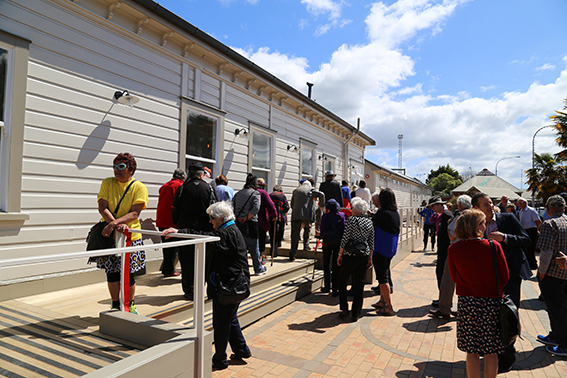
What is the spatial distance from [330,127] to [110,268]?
38.6 feet

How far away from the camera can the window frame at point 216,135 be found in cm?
674

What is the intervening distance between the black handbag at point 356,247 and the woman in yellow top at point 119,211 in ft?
9.65

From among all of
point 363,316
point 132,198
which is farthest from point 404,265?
point 132,198

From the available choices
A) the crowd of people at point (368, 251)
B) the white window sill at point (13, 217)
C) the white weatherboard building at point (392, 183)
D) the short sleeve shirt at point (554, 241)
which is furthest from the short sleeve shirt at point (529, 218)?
the white weatherboard building at point (392, 183)

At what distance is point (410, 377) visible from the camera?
3555 mm

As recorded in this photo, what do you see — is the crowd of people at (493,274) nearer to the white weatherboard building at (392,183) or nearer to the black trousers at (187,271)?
the black trousers at (187,271)

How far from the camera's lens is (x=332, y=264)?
21.4 ft

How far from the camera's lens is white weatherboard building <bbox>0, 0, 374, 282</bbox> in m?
4.31

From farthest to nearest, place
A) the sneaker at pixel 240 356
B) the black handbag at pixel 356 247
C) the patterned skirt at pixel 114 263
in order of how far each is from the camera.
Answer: the black handbag at pixel 356 247 → the sneaker at pixel 240 356 → the patterned skirt at pixel 114 263

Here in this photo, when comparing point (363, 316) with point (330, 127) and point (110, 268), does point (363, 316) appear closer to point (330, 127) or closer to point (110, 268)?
point (110, 268)

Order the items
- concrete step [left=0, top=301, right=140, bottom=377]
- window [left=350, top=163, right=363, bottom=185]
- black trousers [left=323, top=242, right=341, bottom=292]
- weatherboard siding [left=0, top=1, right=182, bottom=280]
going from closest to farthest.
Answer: concrete step [left=0, top=301, right=140, bottom=377] < weatherboard siding [left=0, top=1, right=182, bottom=280] < black trousers [left=323, top=242, right=341, bottom=292] < window [left=350, top=163, right=363, bottom=185]

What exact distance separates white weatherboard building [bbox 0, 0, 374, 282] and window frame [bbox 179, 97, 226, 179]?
0.02m

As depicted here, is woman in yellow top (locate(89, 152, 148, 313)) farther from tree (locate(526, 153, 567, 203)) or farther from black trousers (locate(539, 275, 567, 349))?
tree (locate(526, 153, 567, 203))

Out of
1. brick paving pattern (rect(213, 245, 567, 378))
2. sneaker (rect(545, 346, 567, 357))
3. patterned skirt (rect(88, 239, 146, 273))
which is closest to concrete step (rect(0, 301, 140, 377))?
patterned skirt (rect(88, 239, 146, 273))
